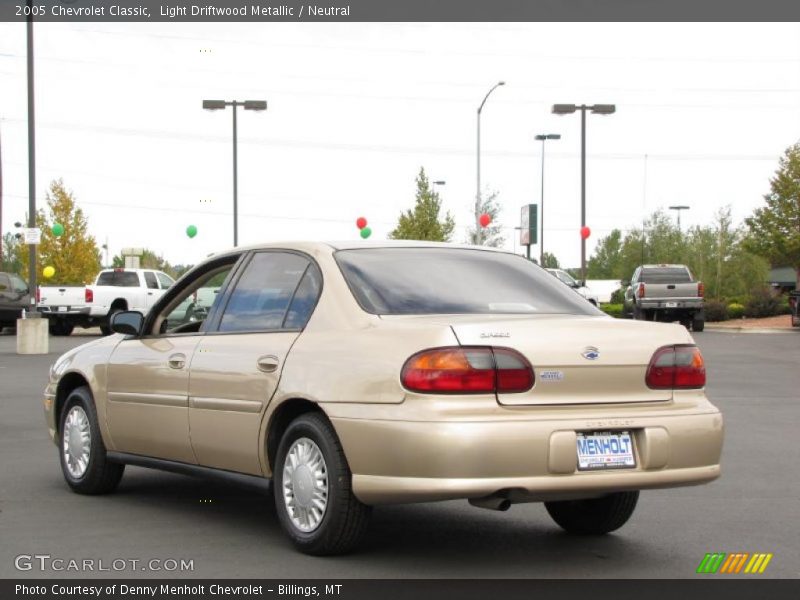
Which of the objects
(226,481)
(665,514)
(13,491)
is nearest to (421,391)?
(226,481)

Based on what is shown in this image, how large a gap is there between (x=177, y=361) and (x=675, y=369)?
9.57 ft

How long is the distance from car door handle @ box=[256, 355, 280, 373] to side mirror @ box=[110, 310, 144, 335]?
161 centimetres

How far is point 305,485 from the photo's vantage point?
6.30 metres

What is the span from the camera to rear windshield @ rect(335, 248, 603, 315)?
6473 mm

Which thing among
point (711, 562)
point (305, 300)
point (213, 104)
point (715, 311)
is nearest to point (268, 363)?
point (305, 300)

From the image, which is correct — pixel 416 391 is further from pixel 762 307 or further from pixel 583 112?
pixel 762 307

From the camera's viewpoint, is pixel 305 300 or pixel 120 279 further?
pixel 120 279

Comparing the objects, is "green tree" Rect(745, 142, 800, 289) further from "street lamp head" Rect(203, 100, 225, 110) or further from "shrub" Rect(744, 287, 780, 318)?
"street lamp head" Rect(203, 100, 225, 110)

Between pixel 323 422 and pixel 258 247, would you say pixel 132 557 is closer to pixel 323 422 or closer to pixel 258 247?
pixel 323 422

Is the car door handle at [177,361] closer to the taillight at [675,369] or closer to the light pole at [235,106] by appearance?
the taillight at [675,369]

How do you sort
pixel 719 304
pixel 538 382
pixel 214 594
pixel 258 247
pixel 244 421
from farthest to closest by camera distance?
pixel 719 304
pixel 258 247
pixel 244 421
pixel 538 382
pixel 214 594

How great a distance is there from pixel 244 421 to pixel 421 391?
4.52 feet

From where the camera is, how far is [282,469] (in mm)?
6500

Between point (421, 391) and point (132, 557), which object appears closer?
point (421, 391)
